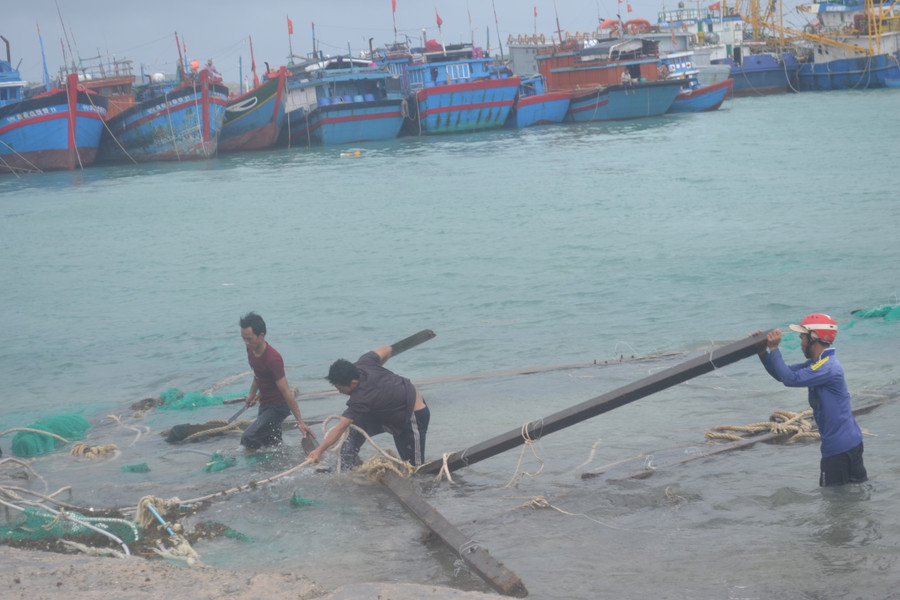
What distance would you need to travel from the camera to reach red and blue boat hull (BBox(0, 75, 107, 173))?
4231 cm

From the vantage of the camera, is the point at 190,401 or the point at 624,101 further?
the point at 624,101

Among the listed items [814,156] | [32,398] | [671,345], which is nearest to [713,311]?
[671,345]

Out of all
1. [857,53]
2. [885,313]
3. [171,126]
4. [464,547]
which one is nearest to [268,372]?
[464,547]

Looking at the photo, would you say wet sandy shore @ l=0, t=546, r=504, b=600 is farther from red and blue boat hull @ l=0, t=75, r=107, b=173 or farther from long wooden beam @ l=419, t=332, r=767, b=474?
red and blue boat hull @ l=0, t=75, r=107, b=173

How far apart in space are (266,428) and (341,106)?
143ft

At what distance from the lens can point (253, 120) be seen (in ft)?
162

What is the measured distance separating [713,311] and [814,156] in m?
20.7

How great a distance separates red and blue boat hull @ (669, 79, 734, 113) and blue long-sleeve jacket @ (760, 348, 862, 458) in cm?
5232

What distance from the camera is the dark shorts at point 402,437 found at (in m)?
6.16

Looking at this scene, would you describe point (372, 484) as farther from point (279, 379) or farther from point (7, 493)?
point (7, 493)

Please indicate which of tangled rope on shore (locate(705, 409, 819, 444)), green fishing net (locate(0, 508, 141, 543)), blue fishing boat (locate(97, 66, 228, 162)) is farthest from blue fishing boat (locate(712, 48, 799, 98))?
green fishing net (locate(0, 508, 141, 543))

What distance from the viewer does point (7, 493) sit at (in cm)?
622

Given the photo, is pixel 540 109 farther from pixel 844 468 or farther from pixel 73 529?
pixel 73 529

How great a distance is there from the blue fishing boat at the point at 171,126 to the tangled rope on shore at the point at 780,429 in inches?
1694
